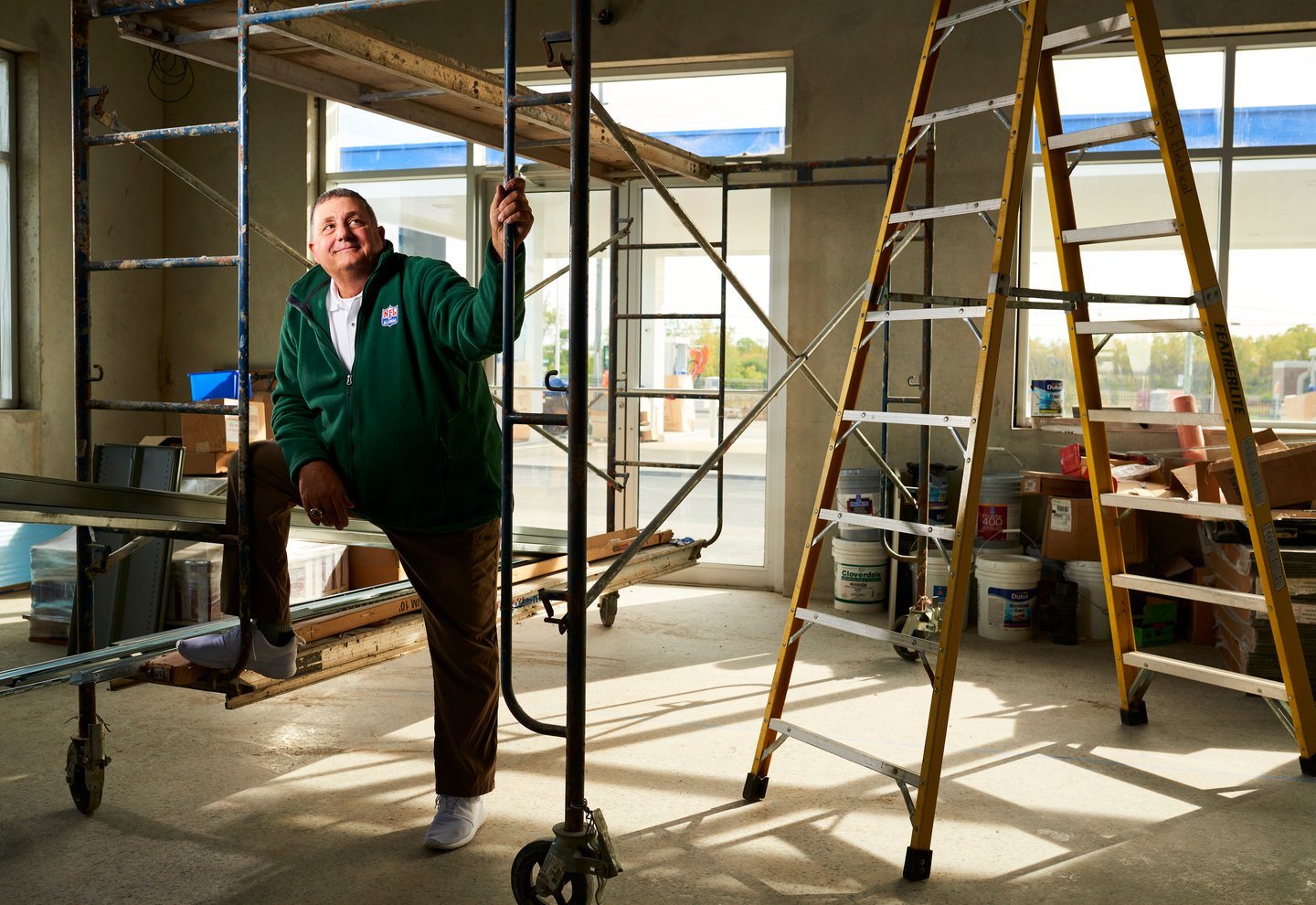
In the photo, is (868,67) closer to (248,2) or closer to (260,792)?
(248,2)

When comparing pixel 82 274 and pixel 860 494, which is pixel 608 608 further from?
pixel 82 274

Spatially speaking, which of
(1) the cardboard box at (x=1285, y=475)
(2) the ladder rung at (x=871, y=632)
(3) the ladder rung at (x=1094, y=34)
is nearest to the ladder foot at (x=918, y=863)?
(2) the ladder rung at (x=871, y=632)

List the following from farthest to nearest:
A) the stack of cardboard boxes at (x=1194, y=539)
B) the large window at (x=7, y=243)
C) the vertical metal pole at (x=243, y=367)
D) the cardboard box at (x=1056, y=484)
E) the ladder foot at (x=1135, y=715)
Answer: the large window at (x=7, y=243) < the cardboard box at (x=1056, y=484) < the stack of cardboard boxes at (x=1194, y=539) < the ladder foot at (x=1135, y=715) < the vertical metal pole at (x=243, y=367)

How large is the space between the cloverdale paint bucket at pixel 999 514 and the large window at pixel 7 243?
244 inches

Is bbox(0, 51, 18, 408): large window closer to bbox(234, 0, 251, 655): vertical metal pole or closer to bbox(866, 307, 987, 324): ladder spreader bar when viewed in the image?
bbox(234, 0, 251, 655): vertical metal pole

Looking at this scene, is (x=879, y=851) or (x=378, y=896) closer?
(x=378, y=896)

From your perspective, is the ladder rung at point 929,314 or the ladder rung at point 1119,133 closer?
the ladder rung at point 929,314

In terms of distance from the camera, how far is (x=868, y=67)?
6.38 m

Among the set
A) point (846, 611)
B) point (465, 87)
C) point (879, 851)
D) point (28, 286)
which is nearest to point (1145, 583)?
point (879, 851)

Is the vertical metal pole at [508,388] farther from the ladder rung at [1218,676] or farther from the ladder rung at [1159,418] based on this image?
the ladder rung at [1218,676]

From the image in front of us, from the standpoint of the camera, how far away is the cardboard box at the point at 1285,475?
187 inches

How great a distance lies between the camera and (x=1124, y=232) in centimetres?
352

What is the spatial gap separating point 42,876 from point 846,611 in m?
4.30

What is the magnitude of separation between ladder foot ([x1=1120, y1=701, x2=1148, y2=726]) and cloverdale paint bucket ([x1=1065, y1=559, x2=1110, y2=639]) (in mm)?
1539
